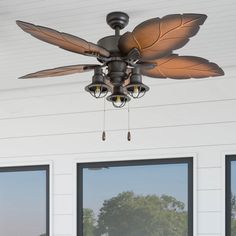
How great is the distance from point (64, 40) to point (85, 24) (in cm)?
78

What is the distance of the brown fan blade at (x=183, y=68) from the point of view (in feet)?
7.97

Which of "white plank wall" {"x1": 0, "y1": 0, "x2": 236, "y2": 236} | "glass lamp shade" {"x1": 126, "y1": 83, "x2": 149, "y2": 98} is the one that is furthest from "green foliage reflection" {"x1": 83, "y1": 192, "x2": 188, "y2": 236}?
"glass lamp shade" {"x1": 126, "y1": 83, "x2": 149, "y2": 98}

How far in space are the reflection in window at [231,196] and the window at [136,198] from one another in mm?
299

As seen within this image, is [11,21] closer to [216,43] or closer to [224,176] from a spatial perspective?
[216,43]

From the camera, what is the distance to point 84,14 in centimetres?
288

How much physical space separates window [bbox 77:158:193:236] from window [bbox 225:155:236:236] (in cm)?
30

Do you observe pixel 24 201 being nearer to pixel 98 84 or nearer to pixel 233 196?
pixel 233 196

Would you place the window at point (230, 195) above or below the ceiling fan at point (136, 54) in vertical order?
below

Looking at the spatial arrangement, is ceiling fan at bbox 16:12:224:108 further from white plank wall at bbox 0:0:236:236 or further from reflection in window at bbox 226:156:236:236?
reflection in window at bbox 226:156:236:236

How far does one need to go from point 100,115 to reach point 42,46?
1112 millimetres

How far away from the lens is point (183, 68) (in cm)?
254

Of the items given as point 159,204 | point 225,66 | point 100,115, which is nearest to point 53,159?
point 100,115

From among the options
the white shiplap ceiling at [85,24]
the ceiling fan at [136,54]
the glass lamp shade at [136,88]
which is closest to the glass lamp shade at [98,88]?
the ceiling fan at [136,54]

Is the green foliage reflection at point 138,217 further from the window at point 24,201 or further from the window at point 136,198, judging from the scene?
the window at point 24,201
